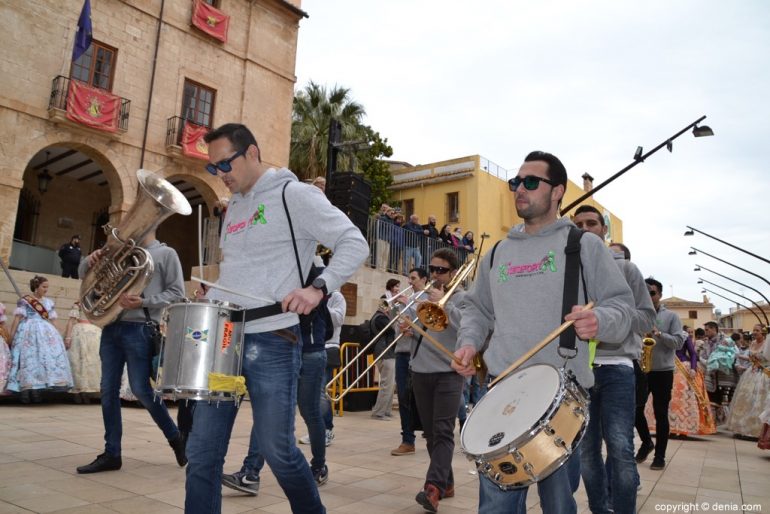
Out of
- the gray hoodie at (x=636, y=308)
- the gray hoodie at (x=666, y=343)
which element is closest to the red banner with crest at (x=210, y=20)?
the gray hoodie at (x=666, y=343)

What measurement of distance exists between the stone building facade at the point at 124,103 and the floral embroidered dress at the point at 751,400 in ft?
52.8

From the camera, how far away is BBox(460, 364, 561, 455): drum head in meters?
2.22

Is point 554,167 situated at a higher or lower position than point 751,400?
higher

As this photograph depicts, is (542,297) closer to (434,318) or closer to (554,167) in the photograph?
(554,167)

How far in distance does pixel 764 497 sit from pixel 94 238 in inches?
876

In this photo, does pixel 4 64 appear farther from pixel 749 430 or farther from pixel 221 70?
pixel 749 430

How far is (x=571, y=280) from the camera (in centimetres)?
265

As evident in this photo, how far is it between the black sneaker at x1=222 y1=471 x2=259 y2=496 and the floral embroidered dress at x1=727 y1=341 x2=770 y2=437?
9.25 m

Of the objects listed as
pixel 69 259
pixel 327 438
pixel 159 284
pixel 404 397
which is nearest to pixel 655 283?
pixel 404 397

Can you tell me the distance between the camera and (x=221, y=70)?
64.6 ft

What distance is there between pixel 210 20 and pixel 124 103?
454 centimetres

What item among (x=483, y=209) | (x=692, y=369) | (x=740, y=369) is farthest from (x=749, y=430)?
(x=483, y=209)

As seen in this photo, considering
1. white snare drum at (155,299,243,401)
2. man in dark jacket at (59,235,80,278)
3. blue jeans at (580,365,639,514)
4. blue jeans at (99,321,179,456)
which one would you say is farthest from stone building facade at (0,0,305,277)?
blue jeans at (580,365,639,514)

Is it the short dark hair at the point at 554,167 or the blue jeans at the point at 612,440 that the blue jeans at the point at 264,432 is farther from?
the blue jeans at the point at 612,440
